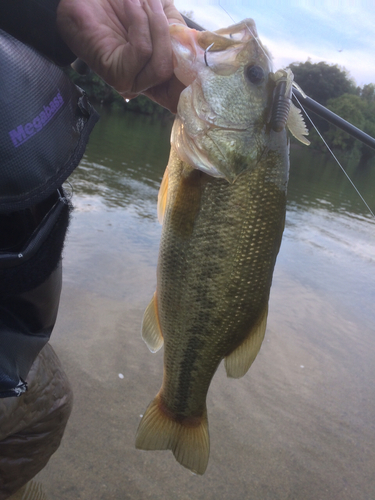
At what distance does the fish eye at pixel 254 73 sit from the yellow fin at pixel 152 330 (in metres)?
1.12

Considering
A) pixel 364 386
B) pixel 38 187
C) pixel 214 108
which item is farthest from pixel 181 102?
pixel 364 386

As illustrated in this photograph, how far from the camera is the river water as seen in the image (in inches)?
107

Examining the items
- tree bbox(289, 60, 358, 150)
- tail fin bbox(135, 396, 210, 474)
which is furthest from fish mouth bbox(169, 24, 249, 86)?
tree bbox(289, 60, 358, 150)

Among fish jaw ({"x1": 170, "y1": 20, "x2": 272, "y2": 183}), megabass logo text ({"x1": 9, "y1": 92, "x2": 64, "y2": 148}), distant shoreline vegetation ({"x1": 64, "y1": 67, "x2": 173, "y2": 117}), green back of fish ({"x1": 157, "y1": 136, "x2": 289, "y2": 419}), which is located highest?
fish jaw ({"x1": 170, "y1": 20, "x2": 272, "y2": 183})

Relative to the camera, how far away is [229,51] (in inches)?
70.7

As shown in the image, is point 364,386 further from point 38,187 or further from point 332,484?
point 38,187

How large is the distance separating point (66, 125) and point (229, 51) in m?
0.80

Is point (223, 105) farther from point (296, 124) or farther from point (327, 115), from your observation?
point (327, 115)

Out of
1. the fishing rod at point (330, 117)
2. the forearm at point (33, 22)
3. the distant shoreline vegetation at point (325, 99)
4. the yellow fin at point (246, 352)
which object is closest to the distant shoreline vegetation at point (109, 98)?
the distant shoreline vegetation at point (325, 99)

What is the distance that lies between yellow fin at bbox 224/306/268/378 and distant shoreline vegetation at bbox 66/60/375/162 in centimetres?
4507

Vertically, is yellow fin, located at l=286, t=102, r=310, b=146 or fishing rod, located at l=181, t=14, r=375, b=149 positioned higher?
fishing rod, located at l=181, t=14, r=375, b=149

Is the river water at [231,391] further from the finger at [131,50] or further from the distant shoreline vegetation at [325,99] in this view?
the distant shoreline vegetation at [325,99]

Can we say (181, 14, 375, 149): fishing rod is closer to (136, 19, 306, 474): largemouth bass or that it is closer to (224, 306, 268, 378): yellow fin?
(136, 19, 306, 474): largemouth bass

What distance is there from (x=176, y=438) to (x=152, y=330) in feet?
1.77
